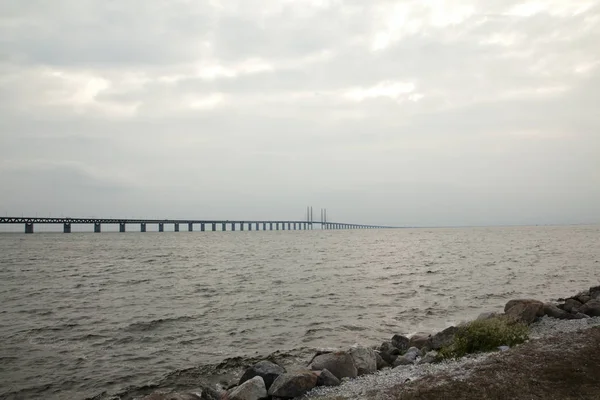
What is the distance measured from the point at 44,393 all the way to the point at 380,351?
9.94m

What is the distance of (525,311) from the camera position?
15.8m

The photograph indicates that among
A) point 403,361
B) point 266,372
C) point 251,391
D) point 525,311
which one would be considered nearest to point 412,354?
point 403,361

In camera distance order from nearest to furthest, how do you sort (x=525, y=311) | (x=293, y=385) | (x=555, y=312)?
(x=293, y=385), (x=525, y=311), (x=555, y=312)

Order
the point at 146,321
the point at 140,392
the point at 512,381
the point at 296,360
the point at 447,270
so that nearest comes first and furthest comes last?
the point at 512,381, the point at 140,392, the point at 296,360, the point at 146,321, the point at 447,270

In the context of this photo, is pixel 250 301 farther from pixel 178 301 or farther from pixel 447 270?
pixel 447 270

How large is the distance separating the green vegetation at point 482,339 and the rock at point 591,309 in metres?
6.47

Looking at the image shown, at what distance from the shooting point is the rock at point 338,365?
1109 cm

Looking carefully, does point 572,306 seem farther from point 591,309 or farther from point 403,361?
point 403,361

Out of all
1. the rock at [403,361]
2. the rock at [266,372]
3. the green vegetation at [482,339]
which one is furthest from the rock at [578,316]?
the rock at [266,372]

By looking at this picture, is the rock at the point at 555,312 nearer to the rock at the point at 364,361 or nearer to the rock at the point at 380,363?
the rock at the point at 380,363

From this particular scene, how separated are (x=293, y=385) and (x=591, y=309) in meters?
13.4

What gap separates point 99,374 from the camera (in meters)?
13.3

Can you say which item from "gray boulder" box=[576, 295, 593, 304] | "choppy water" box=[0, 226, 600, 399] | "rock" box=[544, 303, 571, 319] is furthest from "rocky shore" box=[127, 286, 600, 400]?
"gray boulder" box=[576, 295, 593, 304]

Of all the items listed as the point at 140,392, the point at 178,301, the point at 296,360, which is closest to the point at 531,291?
the point at 296,360
